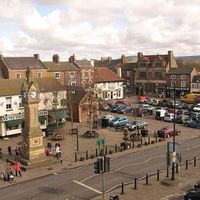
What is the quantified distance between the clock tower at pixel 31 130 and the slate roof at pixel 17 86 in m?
14.2

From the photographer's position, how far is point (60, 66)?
81312 mm

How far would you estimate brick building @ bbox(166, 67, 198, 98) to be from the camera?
81.4 m

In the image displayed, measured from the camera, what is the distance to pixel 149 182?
89.4ft

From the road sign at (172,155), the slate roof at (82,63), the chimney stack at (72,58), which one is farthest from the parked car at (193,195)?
the chimney stack at (72,58)

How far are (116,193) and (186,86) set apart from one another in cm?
6121

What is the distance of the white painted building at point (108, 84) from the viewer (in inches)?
3253

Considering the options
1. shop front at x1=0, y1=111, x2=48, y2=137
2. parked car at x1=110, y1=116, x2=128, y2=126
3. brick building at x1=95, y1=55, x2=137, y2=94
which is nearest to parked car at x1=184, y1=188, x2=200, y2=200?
shop front at x1=0, y1=111, x2=48, y2=137

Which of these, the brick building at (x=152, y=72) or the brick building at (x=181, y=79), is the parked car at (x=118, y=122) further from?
the brick building at (x=152, y=72)

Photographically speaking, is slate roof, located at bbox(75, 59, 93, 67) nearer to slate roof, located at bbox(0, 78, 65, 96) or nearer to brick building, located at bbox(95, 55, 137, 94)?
brick building, located at bbox(95, 55, 137, 94)

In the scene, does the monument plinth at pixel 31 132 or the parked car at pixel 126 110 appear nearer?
the monument plinth at pixel 31 132

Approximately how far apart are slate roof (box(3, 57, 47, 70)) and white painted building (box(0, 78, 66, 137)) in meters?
19.8

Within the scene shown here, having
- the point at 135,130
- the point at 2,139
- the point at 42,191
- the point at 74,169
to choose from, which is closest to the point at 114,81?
the point at 135,130

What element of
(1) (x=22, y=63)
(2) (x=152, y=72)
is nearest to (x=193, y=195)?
(1) (x=22, y=63)

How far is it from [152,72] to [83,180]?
2573 inches
